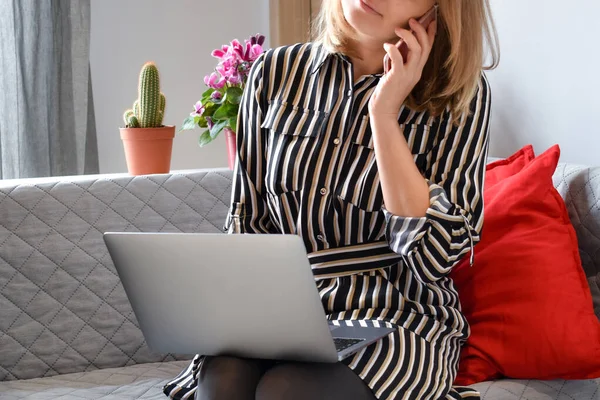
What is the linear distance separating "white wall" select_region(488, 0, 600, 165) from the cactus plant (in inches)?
30.8

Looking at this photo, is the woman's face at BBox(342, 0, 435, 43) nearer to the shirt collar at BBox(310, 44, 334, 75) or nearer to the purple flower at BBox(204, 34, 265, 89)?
the shirt collar at BBox(310, 44, 334, 75)

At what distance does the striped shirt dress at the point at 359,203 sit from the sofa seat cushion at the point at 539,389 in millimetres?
73

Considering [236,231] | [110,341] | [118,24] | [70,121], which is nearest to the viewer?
[236,231]

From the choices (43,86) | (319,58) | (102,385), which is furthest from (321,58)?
(43,86)

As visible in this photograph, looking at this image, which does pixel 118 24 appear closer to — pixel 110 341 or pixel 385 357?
pixel 110 341

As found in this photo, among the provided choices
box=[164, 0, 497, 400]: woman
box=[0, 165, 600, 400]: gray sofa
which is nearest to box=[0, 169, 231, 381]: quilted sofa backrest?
box=[0, 165, 600, 400]: gray sofa

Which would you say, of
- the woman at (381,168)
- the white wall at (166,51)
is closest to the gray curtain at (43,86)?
the white wall at (166,51)

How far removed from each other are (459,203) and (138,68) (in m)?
1.78

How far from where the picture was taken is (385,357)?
1.20 m

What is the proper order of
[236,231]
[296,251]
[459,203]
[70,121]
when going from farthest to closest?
1. [70,121]
2. [236,231]
3. [459,203]
4. [296,251]

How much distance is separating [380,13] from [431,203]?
0.33 metres

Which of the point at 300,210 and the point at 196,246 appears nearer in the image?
the point at 196,246

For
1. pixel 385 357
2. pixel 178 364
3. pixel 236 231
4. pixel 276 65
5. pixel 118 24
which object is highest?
pixel 118 24

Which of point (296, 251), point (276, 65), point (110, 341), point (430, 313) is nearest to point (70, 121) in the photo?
point (110, 341)
